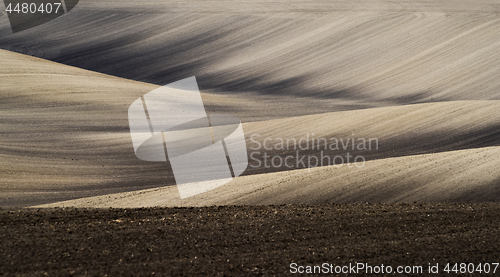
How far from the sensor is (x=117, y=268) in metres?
4.43

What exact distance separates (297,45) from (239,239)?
1052 inches

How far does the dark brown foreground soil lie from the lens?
177 inches

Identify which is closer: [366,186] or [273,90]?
[366,186]

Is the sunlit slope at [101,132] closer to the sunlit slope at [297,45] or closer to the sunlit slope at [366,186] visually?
the sunlit slope at [366,186]

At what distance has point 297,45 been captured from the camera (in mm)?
30641

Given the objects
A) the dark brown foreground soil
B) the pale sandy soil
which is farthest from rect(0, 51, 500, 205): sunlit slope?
the dark brown foreground soil

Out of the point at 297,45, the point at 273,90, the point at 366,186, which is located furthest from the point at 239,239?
the point at 297,45

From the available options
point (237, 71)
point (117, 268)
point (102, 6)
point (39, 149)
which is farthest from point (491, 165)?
point (102, 6)

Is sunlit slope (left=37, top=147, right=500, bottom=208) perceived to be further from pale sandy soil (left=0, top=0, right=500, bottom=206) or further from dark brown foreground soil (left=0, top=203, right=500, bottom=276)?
dark brown foreground soil (left=0, top=203, right=500, bottom=276)

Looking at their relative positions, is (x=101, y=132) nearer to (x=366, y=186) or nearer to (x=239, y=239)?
(x=366, y=186)

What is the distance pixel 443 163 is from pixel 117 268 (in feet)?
22.9

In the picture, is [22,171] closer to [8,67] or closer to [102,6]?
[8,67]

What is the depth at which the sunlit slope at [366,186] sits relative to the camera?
785 cm

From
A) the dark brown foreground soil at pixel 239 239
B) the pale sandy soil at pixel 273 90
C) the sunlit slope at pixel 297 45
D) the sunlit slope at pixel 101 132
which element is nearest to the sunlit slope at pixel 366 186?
the pale sandy soil at pixel 273 90
